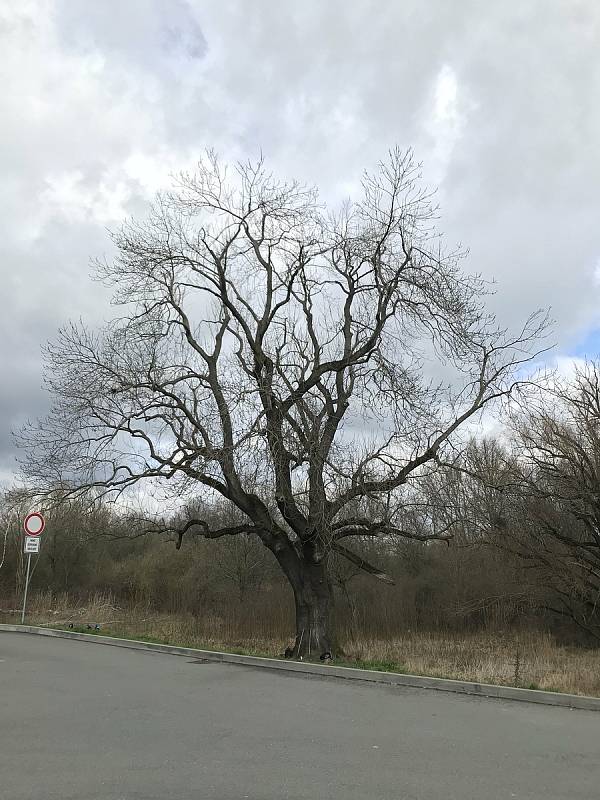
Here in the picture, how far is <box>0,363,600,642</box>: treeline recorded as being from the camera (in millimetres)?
20766

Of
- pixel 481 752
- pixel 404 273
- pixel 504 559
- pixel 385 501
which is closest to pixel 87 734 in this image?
pixel 481 752

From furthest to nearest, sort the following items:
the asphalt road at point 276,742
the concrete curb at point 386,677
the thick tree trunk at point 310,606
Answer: the thick tree trunk at point 310,606 → the concrete curb at point 386,677 → the asphalt road at point 276,742

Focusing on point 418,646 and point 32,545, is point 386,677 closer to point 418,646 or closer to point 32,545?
point 418,646

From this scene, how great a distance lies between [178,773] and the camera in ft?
19.3

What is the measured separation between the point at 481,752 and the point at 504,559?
1889cm

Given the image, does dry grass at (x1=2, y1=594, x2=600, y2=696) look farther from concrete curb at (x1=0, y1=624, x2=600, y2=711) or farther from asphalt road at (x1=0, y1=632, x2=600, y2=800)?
asphalt road at (x1=0, y1=632, x2=600, y2=800)

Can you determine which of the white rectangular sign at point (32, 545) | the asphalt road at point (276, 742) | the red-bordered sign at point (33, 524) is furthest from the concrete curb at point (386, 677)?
the red-bordered sign at point (33, 524)

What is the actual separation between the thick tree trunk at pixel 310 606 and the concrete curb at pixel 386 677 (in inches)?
96.1

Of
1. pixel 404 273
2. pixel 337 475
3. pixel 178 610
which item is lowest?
pixel 178 610

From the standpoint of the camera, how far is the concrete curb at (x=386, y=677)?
9843mm

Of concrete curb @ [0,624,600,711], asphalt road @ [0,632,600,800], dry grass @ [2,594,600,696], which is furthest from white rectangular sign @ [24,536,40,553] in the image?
asphalt road @ [0,632,600,800]

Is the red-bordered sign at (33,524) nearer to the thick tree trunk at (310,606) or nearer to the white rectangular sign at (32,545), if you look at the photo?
the white rectangular sign at (32,545)

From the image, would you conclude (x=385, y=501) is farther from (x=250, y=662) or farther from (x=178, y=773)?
(x=178, y=773)

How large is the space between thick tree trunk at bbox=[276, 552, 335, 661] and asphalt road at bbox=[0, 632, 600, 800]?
4.79 meters
